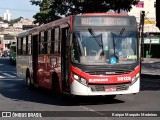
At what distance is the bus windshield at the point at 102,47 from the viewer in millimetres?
12812

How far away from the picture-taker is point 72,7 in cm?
4212

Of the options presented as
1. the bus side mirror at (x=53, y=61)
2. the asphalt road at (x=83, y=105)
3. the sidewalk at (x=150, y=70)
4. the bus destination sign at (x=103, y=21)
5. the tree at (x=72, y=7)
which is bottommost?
the sidewalk at (x=150, y=70)

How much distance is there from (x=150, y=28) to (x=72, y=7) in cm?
3205

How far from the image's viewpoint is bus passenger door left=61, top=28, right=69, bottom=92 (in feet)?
43.8

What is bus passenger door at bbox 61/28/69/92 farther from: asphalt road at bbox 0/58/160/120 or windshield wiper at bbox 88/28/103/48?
windshield wiper at bbox 88/28/103/48

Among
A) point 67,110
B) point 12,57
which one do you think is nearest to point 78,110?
point 67,110

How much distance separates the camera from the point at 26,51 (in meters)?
20.5

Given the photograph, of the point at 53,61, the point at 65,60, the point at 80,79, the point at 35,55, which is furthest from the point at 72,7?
the point at 80,79

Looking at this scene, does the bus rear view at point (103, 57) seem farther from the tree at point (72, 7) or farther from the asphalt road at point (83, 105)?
the tree at point (72, 7)

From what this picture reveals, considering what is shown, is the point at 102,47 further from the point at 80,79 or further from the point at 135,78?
the point at 135,78

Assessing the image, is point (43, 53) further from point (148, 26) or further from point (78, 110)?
point (148, 26)

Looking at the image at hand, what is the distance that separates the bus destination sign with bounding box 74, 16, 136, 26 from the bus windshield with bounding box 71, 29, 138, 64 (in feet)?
0.87

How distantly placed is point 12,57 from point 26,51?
3694 cm

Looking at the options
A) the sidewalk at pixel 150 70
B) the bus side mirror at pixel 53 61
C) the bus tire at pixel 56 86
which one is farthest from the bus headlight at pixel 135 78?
the sidewalk at pixel 150 70
